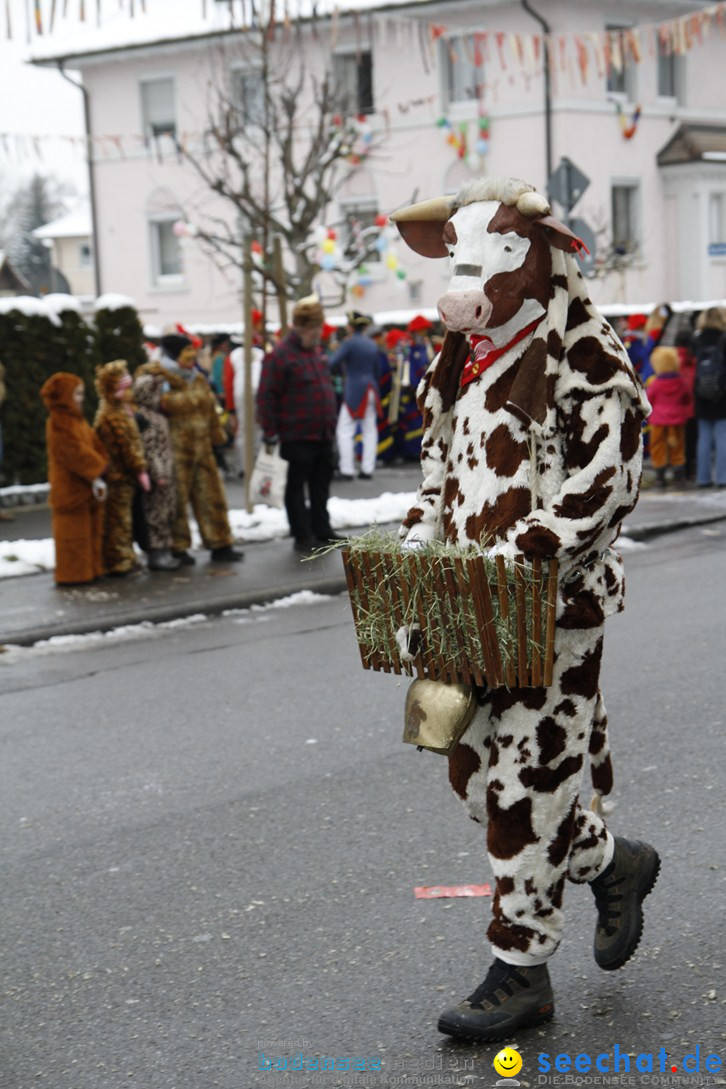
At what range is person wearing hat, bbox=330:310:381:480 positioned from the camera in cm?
1767

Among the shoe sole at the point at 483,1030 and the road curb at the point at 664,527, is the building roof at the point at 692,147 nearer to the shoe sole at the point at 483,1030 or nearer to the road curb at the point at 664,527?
the road curb at the point at 664,527

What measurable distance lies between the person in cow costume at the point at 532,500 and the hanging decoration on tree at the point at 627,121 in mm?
30827

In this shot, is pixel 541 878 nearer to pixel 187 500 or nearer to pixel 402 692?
pixel 402 692

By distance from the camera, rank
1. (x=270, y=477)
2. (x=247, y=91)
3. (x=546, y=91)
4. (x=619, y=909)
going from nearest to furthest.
A: (x=619, y=909) → (x=270, y=477) → (x=546, y=91) → (x=247, y=91)

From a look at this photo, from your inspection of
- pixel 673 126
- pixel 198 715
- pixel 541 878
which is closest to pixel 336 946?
pixel 541 878

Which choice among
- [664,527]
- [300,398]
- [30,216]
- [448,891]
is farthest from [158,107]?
[30,216]

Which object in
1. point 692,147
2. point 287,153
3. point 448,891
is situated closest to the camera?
point 448,891

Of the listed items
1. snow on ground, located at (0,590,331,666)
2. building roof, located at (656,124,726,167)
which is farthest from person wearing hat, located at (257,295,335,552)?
building roof, located at (656,124,726,167)

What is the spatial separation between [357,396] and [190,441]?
245 inches

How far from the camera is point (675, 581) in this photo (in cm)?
1085

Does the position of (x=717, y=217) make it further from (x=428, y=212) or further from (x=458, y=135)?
(x=428, y=212)

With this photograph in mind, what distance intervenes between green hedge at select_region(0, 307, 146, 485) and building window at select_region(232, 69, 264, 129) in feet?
49.6

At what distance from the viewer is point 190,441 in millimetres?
11734

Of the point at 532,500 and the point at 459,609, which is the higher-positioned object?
the point at 532,500
